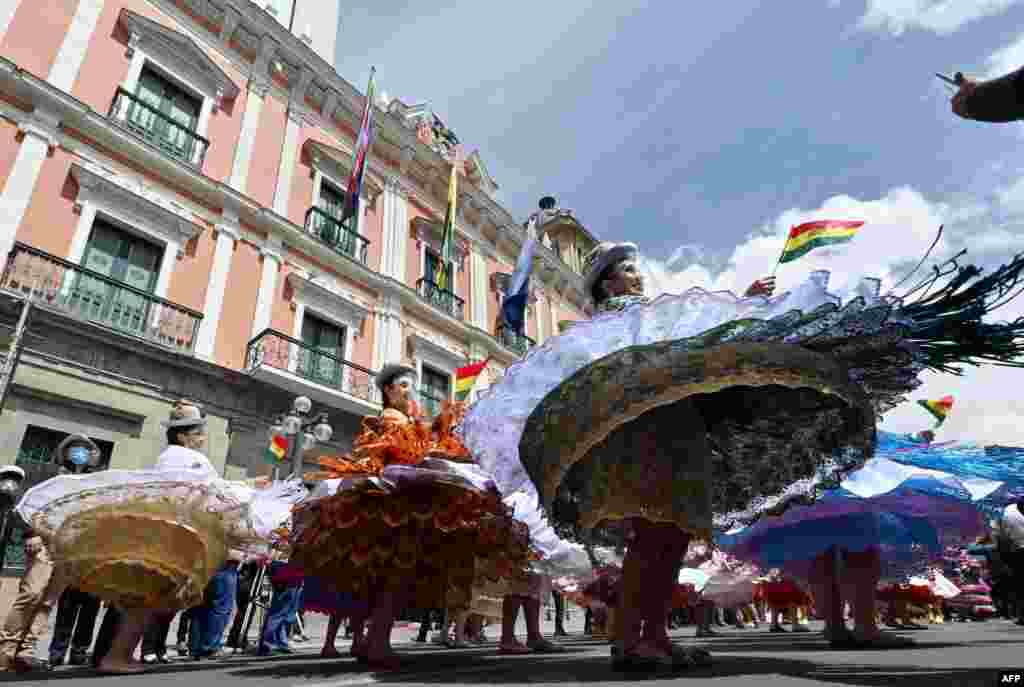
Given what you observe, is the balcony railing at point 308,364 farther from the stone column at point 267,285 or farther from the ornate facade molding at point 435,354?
the ornate facade molding at point 435,354

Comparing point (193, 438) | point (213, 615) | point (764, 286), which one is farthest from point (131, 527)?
point (213, 615)

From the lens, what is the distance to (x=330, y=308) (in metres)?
13.9

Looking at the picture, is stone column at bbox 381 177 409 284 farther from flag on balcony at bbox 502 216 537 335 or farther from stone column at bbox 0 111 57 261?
stone column at bbox 0 111 57 261

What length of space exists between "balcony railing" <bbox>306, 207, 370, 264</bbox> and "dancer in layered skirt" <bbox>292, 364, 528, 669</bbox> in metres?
11.8

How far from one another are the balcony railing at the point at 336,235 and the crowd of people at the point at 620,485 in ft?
35.8

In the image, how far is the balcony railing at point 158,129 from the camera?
11.1 metres

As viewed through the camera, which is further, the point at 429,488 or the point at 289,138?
the point at 289,138

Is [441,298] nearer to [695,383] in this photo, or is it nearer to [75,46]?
[75,46]

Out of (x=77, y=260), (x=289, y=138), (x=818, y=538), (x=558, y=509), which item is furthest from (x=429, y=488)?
(x=289, y=138)

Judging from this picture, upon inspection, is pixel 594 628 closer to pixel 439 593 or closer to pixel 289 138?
pixel 439 593

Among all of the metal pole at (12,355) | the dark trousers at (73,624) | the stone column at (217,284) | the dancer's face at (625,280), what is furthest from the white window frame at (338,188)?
the dancer's face at (625,280)

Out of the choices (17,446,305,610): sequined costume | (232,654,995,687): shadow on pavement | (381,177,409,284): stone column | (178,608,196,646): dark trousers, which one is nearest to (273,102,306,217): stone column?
(381,177,409,284): stone column

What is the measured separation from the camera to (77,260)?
9938 mm

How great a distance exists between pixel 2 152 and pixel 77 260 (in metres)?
1.88
